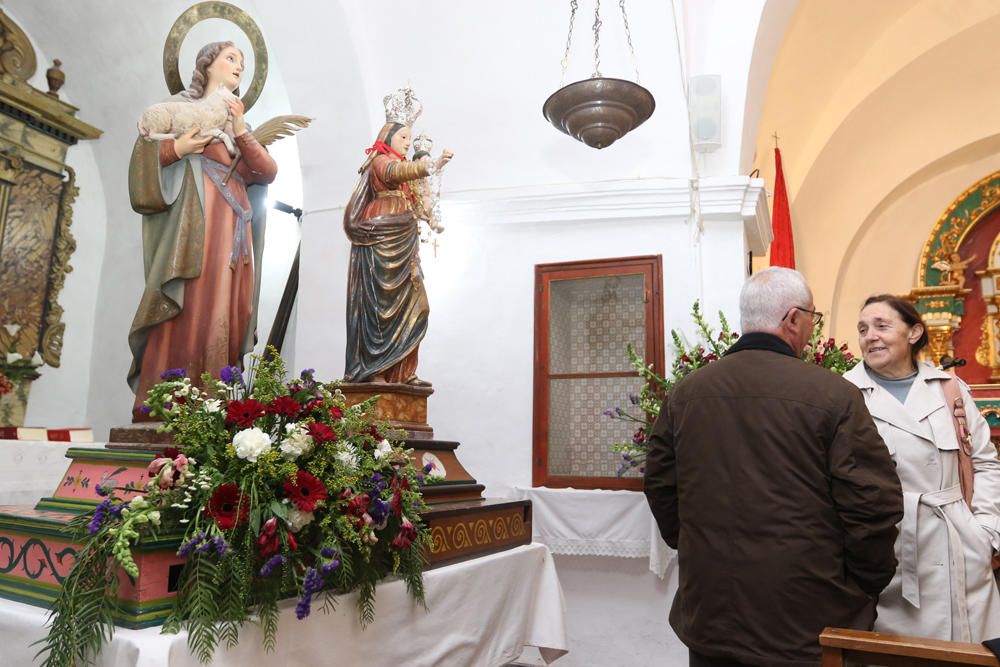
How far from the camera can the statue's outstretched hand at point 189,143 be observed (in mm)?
2982

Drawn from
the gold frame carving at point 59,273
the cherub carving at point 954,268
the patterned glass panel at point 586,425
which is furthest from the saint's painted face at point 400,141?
the cherub carving at point 954,268

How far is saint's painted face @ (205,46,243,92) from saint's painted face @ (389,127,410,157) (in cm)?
107

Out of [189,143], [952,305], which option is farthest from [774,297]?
[952,305]

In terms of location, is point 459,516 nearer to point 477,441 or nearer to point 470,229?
point 477,441

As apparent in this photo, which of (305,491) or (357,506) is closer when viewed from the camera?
(305,491)

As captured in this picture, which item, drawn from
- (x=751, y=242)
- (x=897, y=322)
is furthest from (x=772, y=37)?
(x=897, y=322)

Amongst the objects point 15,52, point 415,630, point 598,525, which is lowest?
point 415,630

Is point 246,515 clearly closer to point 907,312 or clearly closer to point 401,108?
point 907,312

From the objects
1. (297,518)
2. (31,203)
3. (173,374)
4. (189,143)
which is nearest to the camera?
(297,518)

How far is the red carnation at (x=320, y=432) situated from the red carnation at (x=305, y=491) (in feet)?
0.43

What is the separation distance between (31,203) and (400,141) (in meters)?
4.78

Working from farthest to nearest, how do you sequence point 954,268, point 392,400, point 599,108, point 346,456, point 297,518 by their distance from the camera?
point 954,268, point 599,108, point 392,400, point 346,456, point 297,518

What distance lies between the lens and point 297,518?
224 centimetres

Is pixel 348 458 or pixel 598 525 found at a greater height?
pixel 348 458
